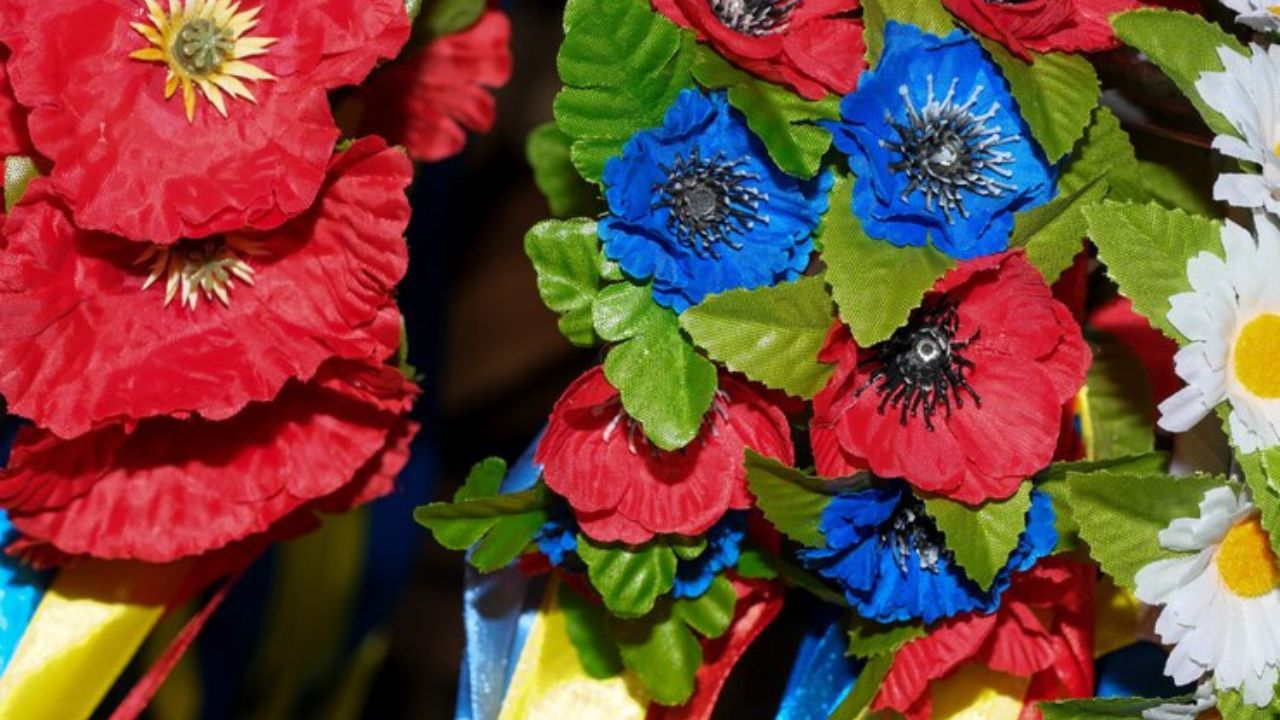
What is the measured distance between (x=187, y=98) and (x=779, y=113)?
228 mm

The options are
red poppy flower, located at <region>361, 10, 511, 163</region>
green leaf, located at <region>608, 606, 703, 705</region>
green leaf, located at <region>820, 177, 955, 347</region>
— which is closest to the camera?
green leaf, located at <region>820, 177, 955, 347</region>

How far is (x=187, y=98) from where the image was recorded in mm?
718

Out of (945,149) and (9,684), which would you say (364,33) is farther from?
(9,684)

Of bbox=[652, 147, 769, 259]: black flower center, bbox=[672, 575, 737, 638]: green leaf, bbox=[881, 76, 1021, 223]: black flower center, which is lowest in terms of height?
bbox=[672, 575, 737, 638]: green leaf

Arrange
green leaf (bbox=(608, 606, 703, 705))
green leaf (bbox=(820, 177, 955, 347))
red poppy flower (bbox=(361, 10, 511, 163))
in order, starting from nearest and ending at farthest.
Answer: green leaf (bbox=(820, 177, 955, 347)), green leaf (bbox=(608, 606, 703, 705)), red poppy flower (bbox=(361, 10, 511, 163))

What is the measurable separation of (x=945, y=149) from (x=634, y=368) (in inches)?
5.7

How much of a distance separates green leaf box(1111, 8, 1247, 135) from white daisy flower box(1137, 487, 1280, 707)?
157 mm

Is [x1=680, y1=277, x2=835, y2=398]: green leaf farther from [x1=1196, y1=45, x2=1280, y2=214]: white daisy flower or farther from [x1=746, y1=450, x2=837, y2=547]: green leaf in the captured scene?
[x1=1196, y1=45, x2=1280, y2=214]: white daisy flower

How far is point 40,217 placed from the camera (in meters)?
0.73

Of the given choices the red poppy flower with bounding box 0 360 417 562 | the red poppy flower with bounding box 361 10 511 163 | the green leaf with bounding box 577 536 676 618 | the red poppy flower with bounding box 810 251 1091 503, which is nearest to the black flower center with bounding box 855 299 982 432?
the red poppy flower with bounding box 810 251 1091 503

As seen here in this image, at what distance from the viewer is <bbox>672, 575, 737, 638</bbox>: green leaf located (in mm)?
779

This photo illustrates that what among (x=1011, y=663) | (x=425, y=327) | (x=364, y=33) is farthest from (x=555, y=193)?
(x=425, y=327)

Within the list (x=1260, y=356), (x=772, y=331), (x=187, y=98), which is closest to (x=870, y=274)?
(x=772, y=331)

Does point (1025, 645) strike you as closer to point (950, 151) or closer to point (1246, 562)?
point (1246, 562)
